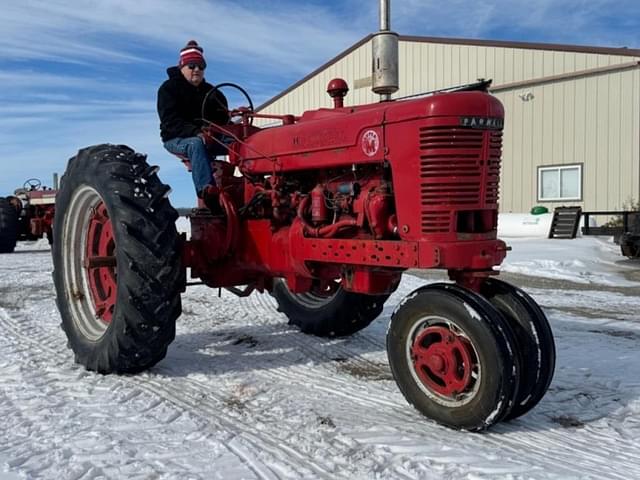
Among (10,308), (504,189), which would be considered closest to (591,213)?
(504,189)

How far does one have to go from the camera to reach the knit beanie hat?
5.00 meters

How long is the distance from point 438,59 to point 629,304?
13.2 m

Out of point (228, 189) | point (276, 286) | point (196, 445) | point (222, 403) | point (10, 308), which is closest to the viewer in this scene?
point (196, 445)

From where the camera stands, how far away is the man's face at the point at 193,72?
16.4 feet

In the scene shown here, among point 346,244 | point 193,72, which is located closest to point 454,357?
point 346,244

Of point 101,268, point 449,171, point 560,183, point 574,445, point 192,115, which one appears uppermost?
point 560,183

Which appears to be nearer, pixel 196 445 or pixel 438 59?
pixel 196 445

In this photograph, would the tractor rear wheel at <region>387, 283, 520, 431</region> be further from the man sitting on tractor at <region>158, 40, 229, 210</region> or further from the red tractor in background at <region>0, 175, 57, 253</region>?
the red tractor in background at <region>0, 175, 57, 253</region>

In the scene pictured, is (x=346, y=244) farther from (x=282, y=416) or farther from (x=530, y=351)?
(x=530, y=351)

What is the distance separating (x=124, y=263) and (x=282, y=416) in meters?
1.36

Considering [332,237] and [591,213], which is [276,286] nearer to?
[332,237]

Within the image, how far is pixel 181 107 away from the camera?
16.3 ft

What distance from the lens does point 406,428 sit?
311cm

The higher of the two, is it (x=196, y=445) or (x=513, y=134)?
(x=513, y=134)
